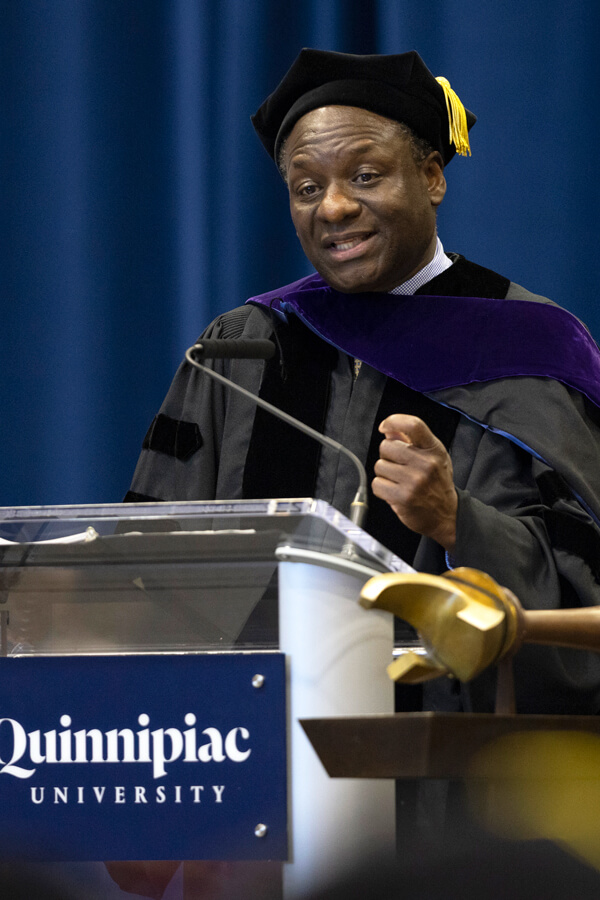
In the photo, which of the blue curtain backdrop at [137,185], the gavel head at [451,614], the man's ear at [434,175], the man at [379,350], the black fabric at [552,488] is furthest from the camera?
the blue curtain backdrop at [137,185]

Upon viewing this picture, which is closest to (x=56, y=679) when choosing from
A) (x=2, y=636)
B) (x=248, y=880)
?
(x=2, y=636)

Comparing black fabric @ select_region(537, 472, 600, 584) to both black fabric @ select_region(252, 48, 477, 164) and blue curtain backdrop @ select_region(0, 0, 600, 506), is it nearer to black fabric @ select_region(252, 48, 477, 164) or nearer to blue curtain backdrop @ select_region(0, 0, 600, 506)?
black fabric @ select_region(252, 48, 477, 164)

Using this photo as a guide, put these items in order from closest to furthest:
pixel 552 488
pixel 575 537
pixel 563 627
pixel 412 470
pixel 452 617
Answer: pixel 452 617
pixel 563 627
pixel 412 470
pixel 575 537
pixel 552 488

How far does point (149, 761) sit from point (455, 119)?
154cm

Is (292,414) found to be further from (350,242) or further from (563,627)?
(563,627)

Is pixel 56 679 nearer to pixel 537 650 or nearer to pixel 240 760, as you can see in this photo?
pixel 240 760

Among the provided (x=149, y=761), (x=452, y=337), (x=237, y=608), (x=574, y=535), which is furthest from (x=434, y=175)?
(x=149, y=761)

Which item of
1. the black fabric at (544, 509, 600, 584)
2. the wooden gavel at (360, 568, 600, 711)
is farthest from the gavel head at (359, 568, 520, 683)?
the black fabric at (544, 509, 600, 584)

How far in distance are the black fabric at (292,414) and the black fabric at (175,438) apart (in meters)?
0.12

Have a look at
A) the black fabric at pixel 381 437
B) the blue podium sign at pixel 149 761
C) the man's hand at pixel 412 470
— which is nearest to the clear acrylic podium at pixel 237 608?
the blue podium sign at pixel 149 761

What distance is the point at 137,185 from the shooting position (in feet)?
9.87

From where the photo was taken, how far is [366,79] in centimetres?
204

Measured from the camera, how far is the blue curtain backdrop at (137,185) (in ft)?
9.61

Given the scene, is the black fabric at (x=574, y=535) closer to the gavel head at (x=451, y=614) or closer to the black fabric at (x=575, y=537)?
the black fabric at (x=575, y=537)
